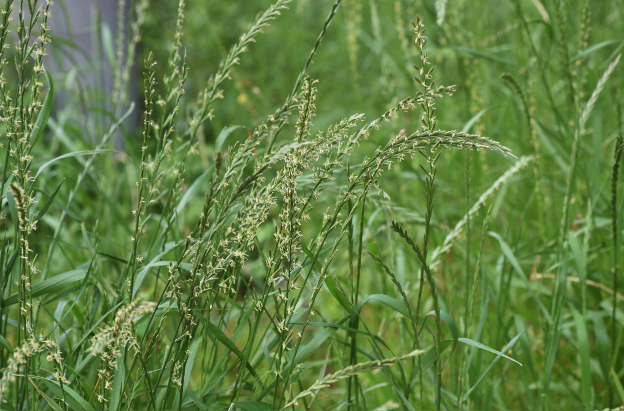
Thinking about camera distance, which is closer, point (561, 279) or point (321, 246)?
point (321, 246)

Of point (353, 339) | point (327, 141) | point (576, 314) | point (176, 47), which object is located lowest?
point (576, 314)

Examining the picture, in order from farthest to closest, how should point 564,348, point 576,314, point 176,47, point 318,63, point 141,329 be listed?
point 318,63
point 564,348
point 576,314
point 141,329
point 176,47

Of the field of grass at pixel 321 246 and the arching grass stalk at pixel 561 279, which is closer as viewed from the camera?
the field of grass at pixel 321 246

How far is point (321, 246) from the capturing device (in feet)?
2.92

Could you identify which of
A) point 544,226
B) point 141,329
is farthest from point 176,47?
point 544,226

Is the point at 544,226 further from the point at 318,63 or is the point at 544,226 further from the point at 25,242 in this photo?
the point at 318,63

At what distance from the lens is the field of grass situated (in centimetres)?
83

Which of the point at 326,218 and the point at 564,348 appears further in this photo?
the point at 564,348

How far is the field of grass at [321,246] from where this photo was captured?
0.83m

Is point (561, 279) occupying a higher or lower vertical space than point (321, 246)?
lower

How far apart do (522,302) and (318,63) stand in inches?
→ 125

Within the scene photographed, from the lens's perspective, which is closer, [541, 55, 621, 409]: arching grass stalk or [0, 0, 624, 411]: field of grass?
[0, 0, 624, 411]: field of grass

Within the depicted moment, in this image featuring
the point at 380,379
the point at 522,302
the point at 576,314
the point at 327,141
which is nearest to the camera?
the point at 327,141

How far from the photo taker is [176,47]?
1.11m
